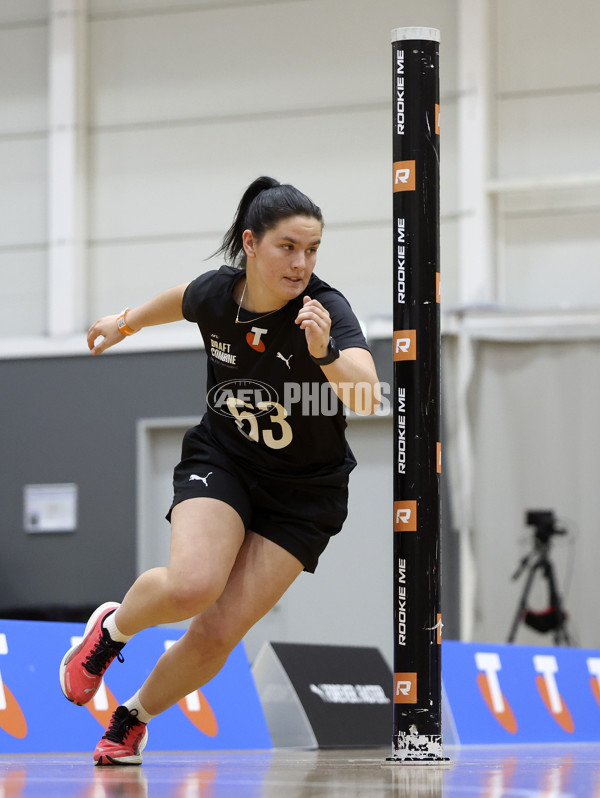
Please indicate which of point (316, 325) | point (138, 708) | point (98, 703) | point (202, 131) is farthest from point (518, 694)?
point (202, 131)

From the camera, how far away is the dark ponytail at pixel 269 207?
3201mm

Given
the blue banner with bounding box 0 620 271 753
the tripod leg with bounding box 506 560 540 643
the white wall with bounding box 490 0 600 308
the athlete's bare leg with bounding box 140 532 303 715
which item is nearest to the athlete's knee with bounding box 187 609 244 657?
the athlete's bare leg with bounding box 140 532 303 715

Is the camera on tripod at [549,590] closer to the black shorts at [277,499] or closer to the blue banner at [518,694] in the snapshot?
the blue banner at [518,694]

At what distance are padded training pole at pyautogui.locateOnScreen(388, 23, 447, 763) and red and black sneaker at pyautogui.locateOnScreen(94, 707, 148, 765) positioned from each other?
676 mm

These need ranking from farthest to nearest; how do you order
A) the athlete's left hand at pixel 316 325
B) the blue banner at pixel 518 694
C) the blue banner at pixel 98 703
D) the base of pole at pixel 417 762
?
the blue banner at pixel 518 694 → the blue banner at pixel 98 703 → the base of pole at pixel 417 762 → the athlete's left hand at pixel 316 325

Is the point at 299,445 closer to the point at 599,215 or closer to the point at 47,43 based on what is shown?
the point at 599,215

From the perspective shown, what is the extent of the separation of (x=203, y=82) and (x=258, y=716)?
20.1 ft

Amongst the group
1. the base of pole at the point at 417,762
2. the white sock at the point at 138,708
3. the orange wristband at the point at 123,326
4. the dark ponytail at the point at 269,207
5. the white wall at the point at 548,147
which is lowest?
the base of pole at the point at 417,762

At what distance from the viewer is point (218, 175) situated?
9750 millimetres

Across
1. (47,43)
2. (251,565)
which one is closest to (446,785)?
(251,565)

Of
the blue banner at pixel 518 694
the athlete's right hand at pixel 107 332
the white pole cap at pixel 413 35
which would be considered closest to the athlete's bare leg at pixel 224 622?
the athlete's right hand at pixel 107 332

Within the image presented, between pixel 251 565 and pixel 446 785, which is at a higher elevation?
pixel 251 565

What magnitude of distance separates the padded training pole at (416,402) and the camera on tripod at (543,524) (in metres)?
5.28

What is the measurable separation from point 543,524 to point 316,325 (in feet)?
19.1
